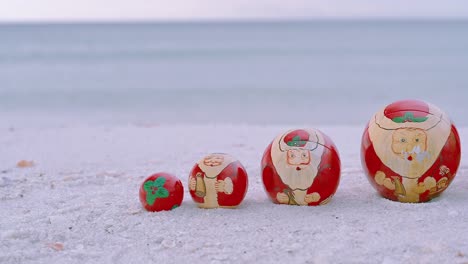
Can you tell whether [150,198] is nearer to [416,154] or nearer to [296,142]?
[296,142]

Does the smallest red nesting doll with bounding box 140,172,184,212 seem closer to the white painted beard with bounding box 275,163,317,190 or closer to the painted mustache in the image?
the white painted beard with bounding box 275,163,317,190

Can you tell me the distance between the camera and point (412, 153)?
167 inches

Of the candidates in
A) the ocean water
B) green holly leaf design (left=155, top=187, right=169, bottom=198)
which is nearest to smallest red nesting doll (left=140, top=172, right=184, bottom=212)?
green holly leaf design (left=155, top=187, right=169, bottom=198)

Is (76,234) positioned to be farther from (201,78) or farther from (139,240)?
(201,78)

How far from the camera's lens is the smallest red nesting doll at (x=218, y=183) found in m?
4.36

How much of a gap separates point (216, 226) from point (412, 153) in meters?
1.42

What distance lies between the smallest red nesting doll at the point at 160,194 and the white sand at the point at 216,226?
7 cm

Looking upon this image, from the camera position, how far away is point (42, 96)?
55.8ft

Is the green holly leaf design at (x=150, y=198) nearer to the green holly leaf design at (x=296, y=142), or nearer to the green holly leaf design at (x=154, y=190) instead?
the green holly leaf design at (x=154, y=190)

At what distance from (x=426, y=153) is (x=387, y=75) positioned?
18.2m

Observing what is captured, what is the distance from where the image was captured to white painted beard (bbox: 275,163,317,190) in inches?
168

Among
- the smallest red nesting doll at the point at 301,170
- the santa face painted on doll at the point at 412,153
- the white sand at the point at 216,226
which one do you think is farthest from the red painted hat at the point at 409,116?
the white sand at the point at 216,226

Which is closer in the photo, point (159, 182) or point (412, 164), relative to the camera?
point (412, 164)

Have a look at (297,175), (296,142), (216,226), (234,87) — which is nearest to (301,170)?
(297,175)
